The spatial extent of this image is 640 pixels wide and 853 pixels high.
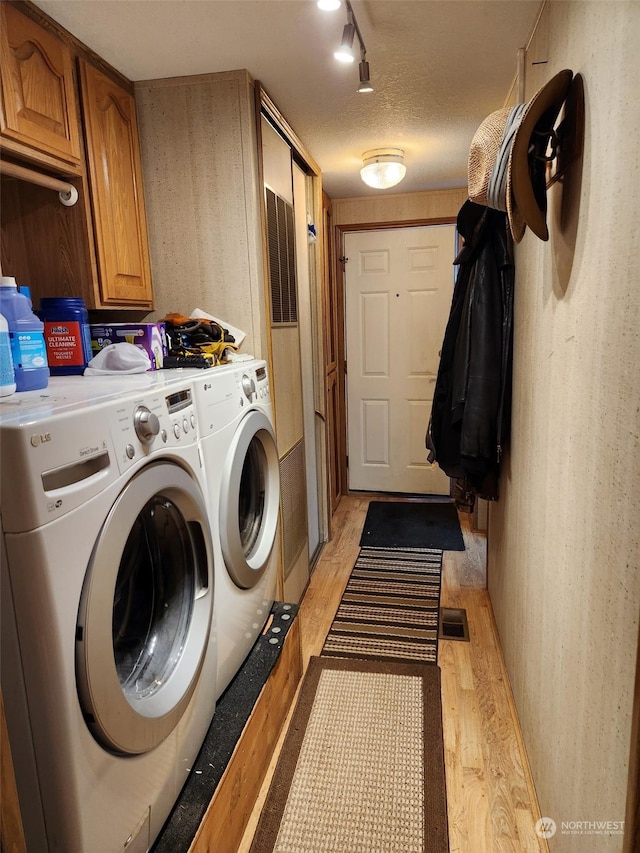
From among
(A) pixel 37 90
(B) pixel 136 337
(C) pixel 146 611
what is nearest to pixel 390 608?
(C) pixel 146 611

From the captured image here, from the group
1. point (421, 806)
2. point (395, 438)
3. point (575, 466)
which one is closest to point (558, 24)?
point (575, 466)

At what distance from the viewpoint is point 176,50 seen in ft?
5.44

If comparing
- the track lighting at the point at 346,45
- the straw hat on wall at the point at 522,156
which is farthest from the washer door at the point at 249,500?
the track lighting at the point at 346,45

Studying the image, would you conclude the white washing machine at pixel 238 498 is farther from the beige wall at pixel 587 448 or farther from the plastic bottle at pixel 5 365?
the beige wall at pixel 587 448

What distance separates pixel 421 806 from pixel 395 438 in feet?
9.16

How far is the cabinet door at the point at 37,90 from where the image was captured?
1324 mm

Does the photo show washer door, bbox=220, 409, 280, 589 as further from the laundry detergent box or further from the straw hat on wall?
the straw hat on wall

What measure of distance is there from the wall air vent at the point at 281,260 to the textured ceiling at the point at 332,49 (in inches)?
14.8

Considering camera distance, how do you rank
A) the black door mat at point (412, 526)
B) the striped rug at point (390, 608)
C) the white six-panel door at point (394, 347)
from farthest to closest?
the white six-panel door at point (394, 347)
the black door mat at point (412, 526)
the striped rug at point (390, 608)

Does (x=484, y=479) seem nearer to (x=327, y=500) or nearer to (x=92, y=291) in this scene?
(x=327, y=500)

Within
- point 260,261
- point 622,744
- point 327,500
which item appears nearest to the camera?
point 622,744

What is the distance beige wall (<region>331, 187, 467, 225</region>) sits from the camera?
12.0 feet

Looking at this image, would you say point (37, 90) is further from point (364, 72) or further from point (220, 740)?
point (220, 740)

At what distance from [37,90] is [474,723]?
232 centimetres
